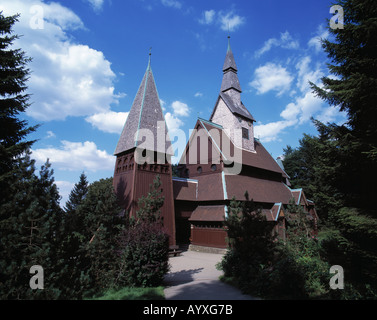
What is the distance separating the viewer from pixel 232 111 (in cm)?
2659

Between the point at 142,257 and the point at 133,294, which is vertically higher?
the point at 142,257

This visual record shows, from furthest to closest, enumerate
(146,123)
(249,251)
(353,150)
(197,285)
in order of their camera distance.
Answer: (146,123) → (249,251) → (197,285) → (353,150)

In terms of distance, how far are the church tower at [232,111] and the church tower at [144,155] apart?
10.5 meters

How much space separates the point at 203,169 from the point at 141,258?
53.9 ft

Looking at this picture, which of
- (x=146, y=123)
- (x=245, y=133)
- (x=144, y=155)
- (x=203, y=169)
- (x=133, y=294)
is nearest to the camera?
(x=133, y=294)

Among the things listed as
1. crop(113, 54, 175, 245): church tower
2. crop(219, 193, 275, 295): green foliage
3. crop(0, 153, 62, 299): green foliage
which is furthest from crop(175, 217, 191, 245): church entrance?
crop(0, 153, 62, 299): green foliage

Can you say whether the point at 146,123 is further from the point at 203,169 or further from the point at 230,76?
the point at 230,76

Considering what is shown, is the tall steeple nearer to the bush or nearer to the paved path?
the paved path

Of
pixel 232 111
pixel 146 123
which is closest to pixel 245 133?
pixel 232 111

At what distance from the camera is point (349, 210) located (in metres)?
8.61

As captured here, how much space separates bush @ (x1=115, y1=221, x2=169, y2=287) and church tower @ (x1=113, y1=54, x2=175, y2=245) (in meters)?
7.37

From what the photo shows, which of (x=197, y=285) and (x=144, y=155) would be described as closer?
(x=197, y=285)

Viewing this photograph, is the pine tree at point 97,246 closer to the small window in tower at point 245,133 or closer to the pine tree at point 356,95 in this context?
the pine tree at point 356,95
